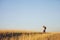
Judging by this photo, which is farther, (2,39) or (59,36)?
(59,36)

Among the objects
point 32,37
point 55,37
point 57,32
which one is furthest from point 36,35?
point 57,32

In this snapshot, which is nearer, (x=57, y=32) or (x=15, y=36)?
(x=15, y=36)

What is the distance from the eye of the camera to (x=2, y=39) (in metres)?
8.09

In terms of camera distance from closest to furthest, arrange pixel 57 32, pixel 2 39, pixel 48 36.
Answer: pixel 2 39 → pixel 48 36 → pixel 57 32

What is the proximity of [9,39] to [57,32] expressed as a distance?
259 centimetres

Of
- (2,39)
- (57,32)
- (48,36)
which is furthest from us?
(57,32)

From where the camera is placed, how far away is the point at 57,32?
9.92 meters

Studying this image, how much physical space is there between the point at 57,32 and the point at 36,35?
1.63 m

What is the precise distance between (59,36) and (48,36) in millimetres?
568

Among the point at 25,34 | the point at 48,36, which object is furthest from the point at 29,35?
the point at 48,36

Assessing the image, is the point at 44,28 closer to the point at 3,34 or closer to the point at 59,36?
the point at 59,36

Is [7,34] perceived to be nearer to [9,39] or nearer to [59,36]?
[9,39]

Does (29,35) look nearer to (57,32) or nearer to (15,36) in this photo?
(15,36)

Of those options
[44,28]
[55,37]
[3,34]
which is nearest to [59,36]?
[55,37]
